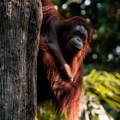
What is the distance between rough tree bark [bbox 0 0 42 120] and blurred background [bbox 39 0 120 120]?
1599mm

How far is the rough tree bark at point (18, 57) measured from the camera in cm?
212

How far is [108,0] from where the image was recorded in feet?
20.4

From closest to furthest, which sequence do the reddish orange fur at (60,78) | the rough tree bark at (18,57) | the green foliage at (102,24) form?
the rough tree bark at (18,57) < the reddish orange fur at (60,78) < the green foliage at (102,24)

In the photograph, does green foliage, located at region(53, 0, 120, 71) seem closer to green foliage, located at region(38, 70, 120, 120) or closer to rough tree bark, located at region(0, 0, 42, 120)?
green foliage, located at region(38, 70, 120, 120)

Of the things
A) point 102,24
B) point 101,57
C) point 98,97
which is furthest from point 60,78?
point 101,57

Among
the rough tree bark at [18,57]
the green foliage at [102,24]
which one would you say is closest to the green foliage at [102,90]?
the green foliage at [102,24]

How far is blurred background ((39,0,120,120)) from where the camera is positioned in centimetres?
414

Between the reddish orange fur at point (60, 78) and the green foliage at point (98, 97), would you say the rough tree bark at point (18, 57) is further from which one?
the green foliage at point (98, 97)

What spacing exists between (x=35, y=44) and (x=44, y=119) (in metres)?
1.54

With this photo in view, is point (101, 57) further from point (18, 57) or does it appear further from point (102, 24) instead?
point (18, 57)

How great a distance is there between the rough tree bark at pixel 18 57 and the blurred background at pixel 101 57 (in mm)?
1599

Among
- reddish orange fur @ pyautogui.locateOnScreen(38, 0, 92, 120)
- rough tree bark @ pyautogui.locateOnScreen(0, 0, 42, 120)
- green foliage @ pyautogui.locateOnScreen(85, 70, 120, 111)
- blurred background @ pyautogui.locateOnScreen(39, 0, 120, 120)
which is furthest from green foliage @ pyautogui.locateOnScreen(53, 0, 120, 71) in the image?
rough tree bark @ pyautogui.locateOnScreen(0, 0, 42, 120)

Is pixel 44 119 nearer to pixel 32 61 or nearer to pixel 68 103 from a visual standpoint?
pixel 68 103

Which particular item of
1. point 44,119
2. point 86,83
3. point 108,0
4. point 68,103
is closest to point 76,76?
point 68,103
